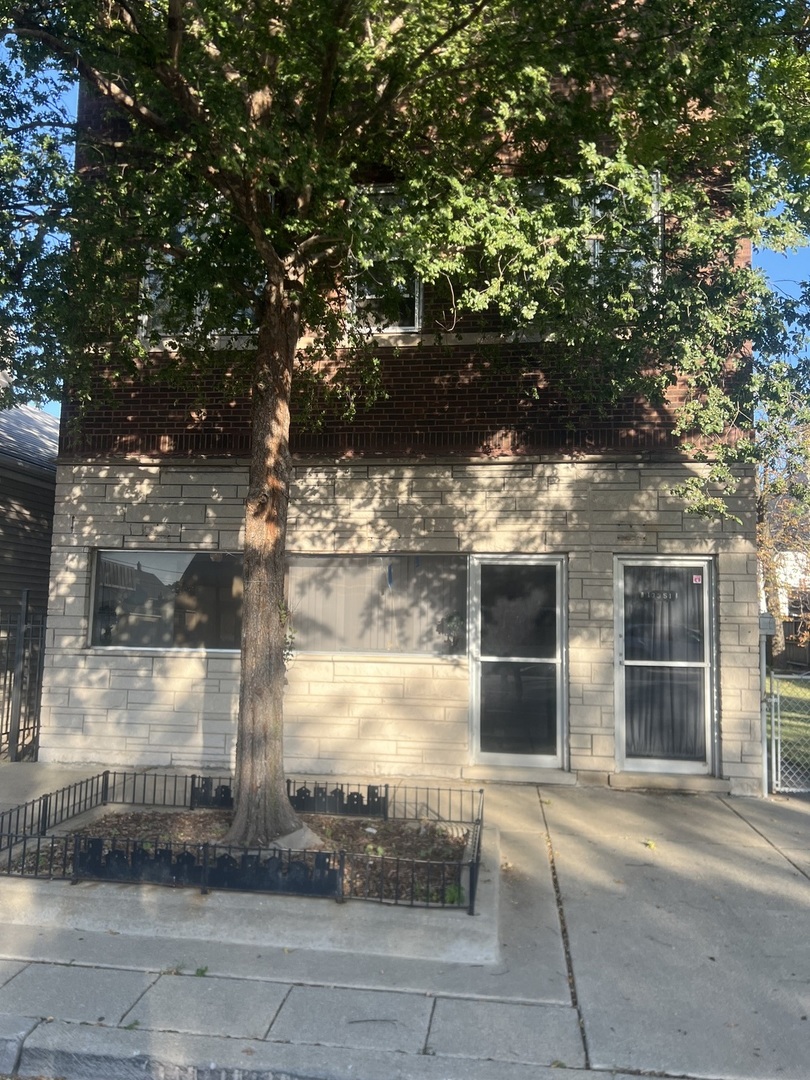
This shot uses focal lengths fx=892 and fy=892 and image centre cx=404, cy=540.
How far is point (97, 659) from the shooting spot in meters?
9.75

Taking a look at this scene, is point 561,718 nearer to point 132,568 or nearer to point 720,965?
point 720,965

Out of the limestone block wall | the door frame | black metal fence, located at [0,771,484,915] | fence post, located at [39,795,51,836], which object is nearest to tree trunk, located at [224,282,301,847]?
black metal fence, located at [0,771,484,915]

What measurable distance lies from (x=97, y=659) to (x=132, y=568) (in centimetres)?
106

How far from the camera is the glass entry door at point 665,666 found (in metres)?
9.04

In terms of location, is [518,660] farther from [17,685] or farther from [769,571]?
[769,571]

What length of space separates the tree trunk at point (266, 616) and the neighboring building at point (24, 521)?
5.73m

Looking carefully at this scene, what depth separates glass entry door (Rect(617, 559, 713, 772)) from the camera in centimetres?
904

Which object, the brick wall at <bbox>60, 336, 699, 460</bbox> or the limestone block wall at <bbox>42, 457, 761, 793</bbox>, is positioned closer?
the limestone block wall at <bbox>42, 457, 761, 793</bbox>

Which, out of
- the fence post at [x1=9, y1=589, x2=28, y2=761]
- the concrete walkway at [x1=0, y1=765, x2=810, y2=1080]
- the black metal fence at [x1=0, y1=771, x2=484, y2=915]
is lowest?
the concrete walkway at [x1=0, y1=765, x2=810, y2=1080]

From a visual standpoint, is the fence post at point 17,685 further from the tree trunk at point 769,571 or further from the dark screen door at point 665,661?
the tree trunk at point 769,571

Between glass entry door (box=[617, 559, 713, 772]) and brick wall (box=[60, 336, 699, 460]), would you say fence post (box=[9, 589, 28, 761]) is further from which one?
glass entry door (box=[617, 559, 713, 772])

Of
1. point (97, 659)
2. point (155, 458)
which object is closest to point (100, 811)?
point (97, 659)

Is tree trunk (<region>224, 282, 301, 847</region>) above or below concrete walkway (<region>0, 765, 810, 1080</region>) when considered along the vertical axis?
above

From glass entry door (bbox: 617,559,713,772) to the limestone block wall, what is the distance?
0.18 meters
